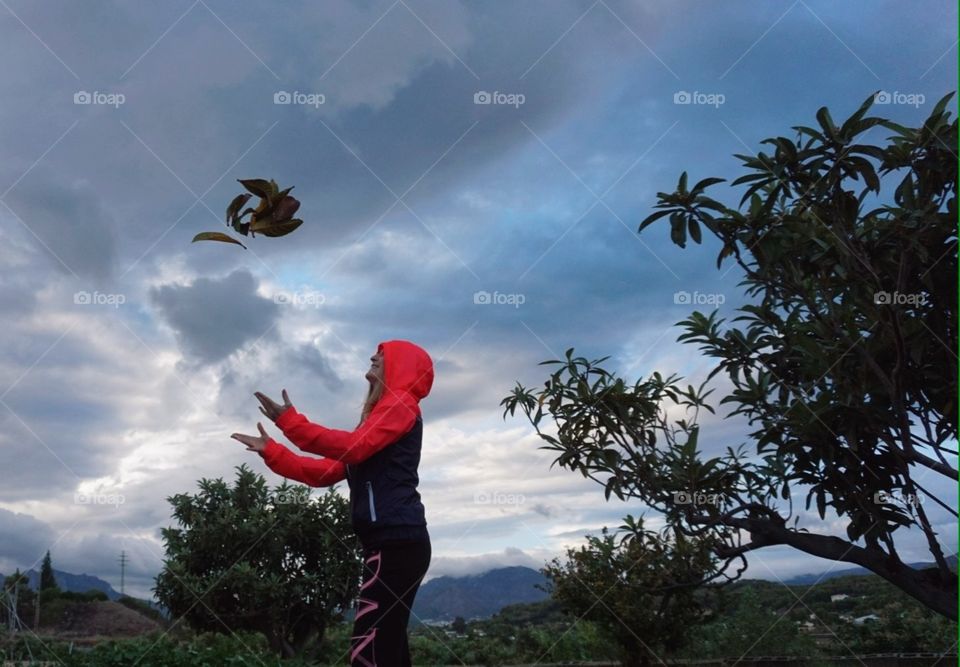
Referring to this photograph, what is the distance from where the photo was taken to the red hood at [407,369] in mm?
3695

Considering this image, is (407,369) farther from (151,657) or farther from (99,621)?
(99,621)

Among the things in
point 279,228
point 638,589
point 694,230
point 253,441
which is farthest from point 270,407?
point 638,589

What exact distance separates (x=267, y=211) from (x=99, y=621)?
466 inches

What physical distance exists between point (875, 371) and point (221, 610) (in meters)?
5.95

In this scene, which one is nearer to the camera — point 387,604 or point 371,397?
point 387,604

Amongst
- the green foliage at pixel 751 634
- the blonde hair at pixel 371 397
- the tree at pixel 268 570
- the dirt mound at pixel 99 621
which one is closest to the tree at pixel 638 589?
the green foliage at pixel 751 634

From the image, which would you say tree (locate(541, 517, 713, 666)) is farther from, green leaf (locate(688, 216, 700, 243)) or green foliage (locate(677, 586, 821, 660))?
green leaf (locate(688, 216, 700, 243))

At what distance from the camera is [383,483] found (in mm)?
3508

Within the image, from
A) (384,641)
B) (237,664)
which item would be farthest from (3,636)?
(384,641)

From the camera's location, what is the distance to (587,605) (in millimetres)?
7398

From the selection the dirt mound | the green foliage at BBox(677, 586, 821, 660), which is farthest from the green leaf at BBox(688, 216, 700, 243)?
the dirt mound

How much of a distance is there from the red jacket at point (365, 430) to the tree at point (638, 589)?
3757mm

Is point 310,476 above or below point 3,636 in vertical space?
above

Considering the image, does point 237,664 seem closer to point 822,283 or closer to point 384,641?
point 384,641
